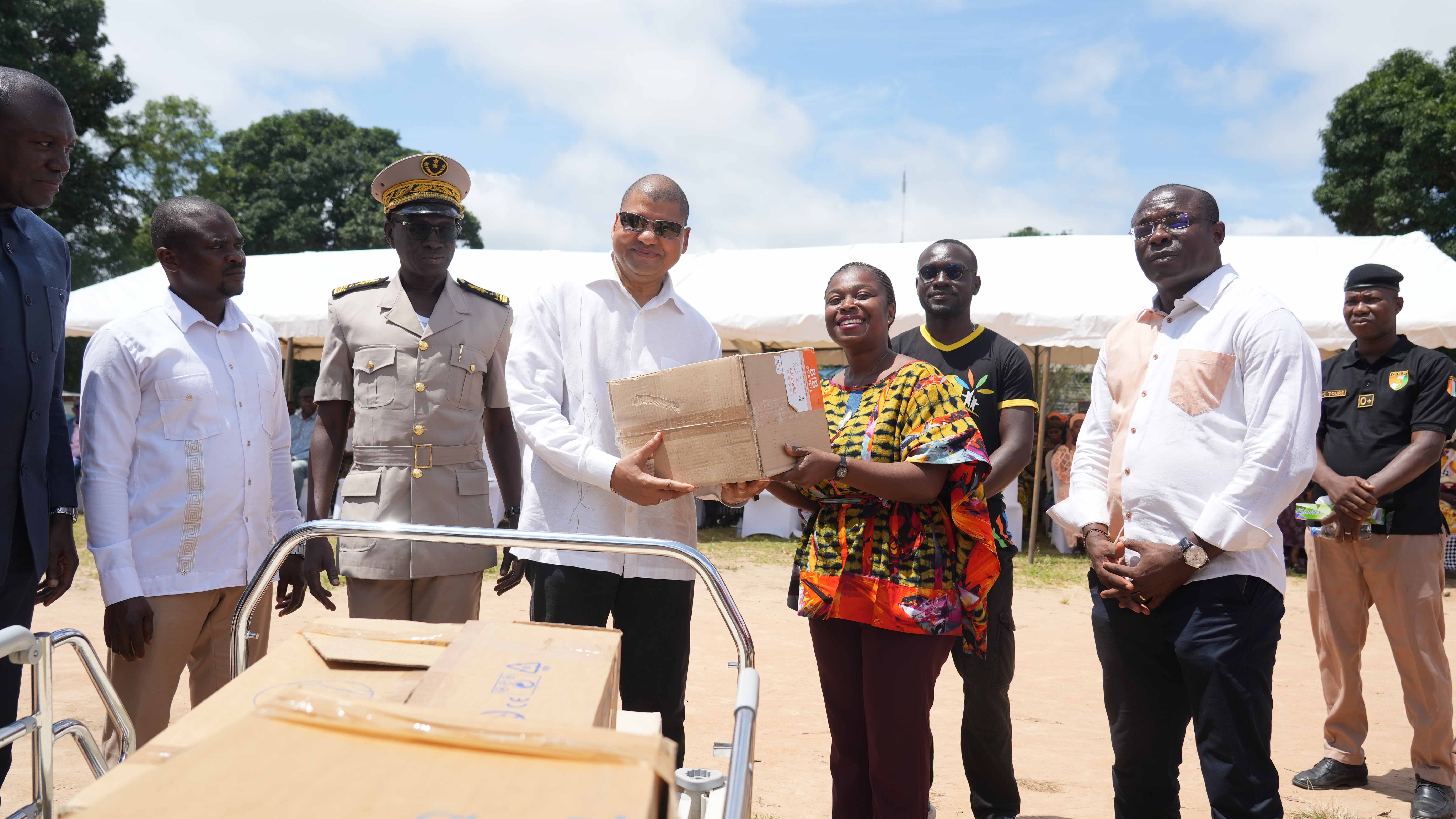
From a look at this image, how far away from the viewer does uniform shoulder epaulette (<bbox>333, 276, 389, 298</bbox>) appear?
349 centimetres

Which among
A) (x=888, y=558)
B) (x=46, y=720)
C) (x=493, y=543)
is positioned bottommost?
(x=46, y=720)

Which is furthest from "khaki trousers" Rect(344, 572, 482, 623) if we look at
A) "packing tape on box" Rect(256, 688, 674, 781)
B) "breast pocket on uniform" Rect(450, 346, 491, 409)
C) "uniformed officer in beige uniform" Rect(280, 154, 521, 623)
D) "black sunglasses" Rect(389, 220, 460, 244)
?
"packing tape on box" Rect(256, 688, 674, 781)

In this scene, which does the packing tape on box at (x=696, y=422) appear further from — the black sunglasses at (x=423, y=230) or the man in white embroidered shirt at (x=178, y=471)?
the man in white embroidered shirt at (x=178, y=471)

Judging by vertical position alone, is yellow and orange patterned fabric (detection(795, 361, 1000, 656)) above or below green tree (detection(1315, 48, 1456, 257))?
below

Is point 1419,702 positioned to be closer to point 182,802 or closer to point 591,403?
point 591,403

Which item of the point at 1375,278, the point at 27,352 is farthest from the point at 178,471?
the point at 1375,278

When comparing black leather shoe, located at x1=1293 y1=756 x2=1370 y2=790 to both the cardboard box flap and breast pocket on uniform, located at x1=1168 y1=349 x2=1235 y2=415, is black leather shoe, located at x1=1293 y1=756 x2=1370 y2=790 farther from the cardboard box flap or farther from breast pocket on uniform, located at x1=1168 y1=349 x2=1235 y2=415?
the cardboard box flap

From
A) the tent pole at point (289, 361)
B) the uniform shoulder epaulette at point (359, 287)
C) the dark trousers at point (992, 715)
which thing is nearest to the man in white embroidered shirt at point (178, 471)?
the uniform shoulder epaulette at point (359, 287)

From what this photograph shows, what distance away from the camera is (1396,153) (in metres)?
23.7

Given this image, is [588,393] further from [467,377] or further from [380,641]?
[380,641]

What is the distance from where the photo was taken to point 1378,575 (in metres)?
4.32

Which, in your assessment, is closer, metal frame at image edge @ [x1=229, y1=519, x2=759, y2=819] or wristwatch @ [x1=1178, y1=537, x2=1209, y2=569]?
metal frame at image edge @ [x1=229, y1=519, x2=759, y2=819]

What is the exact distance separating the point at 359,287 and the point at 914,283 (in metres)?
8.77

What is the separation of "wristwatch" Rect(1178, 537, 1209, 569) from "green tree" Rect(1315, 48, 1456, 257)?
24.8 m
